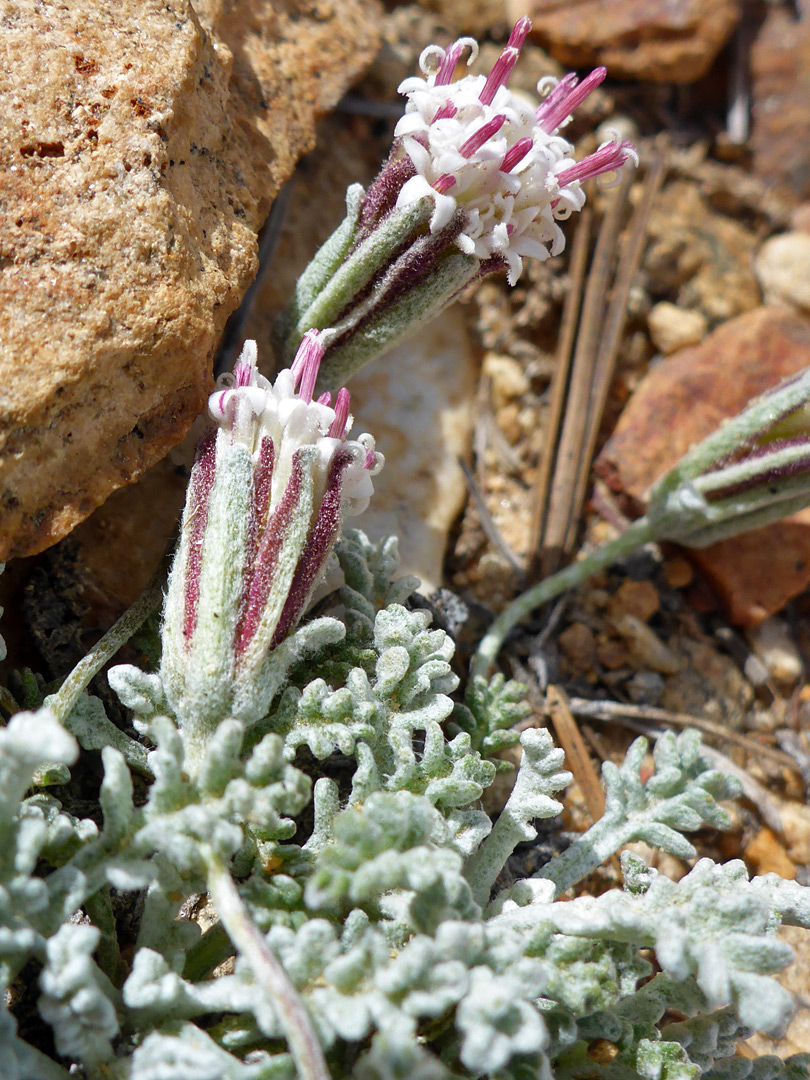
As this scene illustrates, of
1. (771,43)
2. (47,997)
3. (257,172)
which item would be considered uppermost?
(257,172)

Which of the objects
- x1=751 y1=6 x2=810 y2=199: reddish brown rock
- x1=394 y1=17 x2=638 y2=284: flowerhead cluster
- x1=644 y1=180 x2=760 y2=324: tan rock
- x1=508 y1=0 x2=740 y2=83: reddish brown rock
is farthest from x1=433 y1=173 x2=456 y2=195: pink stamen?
x1=751 y1=6 x2=810 y2=199: reddish brown rock

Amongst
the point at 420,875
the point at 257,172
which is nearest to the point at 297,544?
the point at 420,875

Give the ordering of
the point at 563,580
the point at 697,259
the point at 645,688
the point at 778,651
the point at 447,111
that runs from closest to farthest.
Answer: the point at 447,111
the point at 563,580
the point at 645,688
the point at 778,651
the point at 697,259

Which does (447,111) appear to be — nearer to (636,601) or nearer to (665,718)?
(636,601)

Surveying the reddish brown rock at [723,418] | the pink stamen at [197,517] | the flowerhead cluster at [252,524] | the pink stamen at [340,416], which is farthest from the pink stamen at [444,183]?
the reddish brown rock at [723,418]

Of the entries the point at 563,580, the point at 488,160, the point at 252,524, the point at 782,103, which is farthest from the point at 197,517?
the point at 782,103

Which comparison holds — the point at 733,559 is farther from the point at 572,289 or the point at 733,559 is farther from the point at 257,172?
the point at 257,172

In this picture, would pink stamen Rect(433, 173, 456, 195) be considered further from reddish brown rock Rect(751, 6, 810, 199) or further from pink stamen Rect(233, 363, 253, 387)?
reddish brown rock Rect(751, 6, 810, 199)
